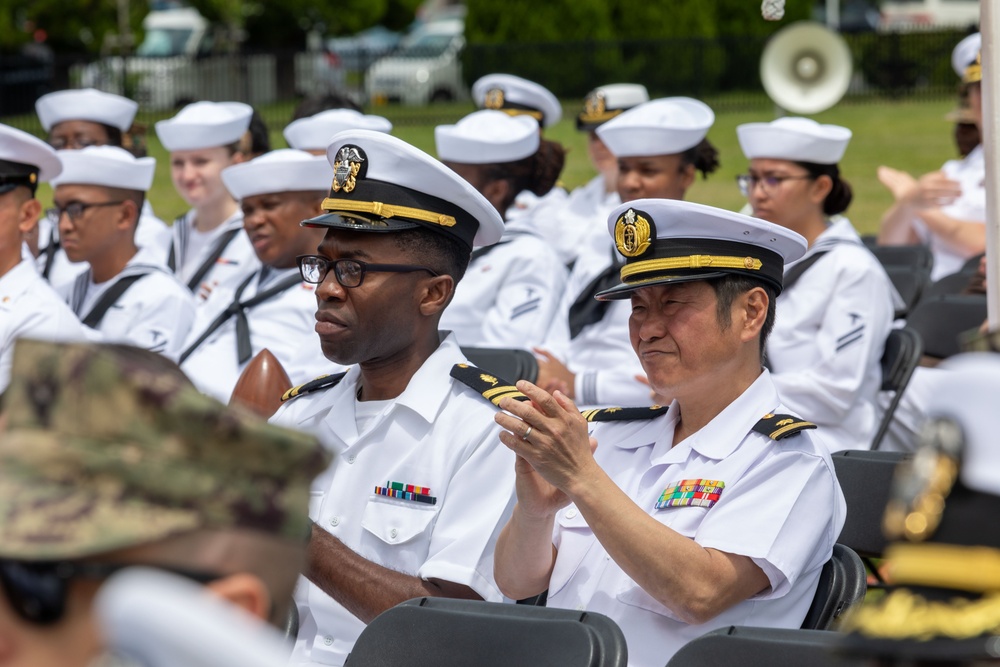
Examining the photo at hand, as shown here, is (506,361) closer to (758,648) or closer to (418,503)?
(418,503)

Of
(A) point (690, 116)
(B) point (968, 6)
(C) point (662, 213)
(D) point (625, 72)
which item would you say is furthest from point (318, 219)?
(B) point (968, 6)

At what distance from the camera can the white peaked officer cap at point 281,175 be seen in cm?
545

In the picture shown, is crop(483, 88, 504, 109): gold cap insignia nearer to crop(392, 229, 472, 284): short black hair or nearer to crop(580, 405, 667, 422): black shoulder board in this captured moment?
crop(392, 229, 472, 284): short black hair

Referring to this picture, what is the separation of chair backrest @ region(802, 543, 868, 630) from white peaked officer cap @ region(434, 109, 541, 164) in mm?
3742

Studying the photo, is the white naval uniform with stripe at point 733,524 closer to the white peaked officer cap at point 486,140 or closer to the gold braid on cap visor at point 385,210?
the gold braid on cap visor at point 385,210

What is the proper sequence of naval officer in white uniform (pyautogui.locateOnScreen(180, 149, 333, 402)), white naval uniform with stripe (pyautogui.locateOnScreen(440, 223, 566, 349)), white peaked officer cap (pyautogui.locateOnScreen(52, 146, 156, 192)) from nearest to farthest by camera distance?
naval officer in white uniform (pyautogui.locateOnScreen(180, 149, 333, 402)) → white naval uniform with stripe (pyautogui.locateOnScreen(440, 223, 566, 349)) → white peaked officer cap (pyautogui.locateOnScreen(52, 146, 156, 192))

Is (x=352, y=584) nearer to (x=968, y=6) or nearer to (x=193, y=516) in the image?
(x=193, y=516)

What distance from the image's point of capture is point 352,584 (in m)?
2.97

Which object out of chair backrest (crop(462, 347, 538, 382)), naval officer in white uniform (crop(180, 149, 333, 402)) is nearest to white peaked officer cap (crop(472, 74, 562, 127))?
naval officer in white uniform (crop(180, 149, 333, 402))

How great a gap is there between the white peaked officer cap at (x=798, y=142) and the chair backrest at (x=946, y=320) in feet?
2.22

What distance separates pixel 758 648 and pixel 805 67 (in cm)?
1188

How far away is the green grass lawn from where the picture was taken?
1591 centimetres

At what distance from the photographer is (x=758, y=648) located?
236 centimetres

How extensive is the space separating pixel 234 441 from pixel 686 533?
1624 mm
